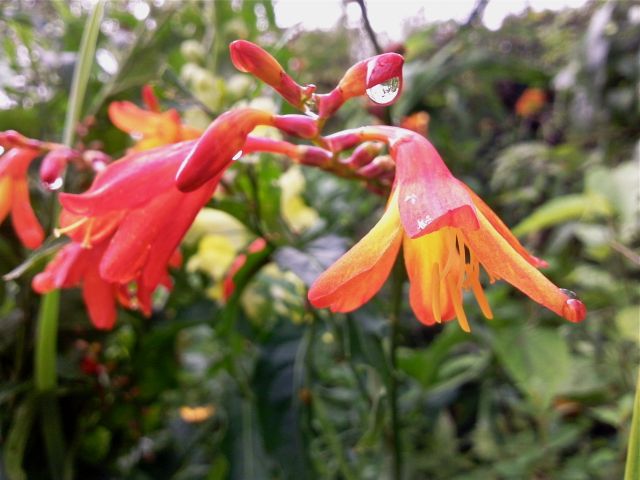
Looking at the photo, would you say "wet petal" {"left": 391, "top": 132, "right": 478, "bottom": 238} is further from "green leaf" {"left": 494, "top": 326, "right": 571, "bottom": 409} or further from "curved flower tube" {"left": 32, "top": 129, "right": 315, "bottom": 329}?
"green leaf" {"left": 494, "top": 326, "right": 571, "bottom": 409}

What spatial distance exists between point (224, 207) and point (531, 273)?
0.31 metres

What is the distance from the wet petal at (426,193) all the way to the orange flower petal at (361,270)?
2cm

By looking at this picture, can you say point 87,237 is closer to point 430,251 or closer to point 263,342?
point 430,251

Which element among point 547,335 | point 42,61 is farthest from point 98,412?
point 547,335

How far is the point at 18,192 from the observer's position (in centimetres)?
44

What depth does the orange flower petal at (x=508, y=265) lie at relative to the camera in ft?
0.87

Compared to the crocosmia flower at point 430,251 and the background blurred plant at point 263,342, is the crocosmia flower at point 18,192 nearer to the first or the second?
the background blurred plant at point 263,342

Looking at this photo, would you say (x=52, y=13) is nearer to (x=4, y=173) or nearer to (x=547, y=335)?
(x=4, y=173)

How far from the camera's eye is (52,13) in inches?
60.7

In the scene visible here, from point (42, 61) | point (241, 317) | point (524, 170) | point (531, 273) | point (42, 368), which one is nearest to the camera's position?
point (531, 273)

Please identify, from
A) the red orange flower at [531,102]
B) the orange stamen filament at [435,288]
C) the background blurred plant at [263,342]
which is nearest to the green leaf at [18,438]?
the background blurred plant at [263,342]

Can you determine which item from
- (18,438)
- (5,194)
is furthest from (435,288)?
(18,438)

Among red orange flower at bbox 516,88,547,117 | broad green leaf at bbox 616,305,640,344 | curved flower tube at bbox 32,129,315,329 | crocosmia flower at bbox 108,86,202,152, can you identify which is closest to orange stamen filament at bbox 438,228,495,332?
curved flower tube at bbox 32,129,315,329

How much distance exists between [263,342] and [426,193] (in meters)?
0.41
